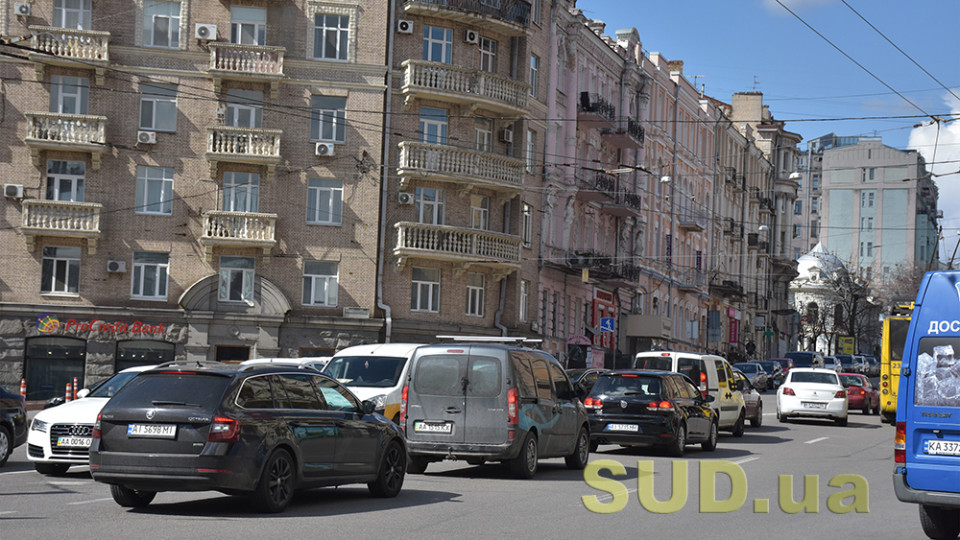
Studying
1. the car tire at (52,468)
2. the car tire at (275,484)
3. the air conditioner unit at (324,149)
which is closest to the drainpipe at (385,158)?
the air conditioner unit at (324,149)

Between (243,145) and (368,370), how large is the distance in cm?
2081

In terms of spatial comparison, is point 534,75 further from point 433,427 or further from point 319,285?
point 433,427

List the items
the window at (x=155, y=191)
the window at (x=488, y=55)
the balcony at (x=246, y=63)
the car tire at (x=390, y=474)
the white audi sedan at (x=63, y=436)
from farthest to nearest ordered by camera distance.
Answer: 1. the window at (x=488, y=55)
2. the window at (x=155, y=191)
3. the balcony at (x=246, y=63)
4. the white audi sedan at (x=63, y=436)
5. the car tire at (x=390, y=474)

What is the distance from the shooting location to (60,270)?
133 feet

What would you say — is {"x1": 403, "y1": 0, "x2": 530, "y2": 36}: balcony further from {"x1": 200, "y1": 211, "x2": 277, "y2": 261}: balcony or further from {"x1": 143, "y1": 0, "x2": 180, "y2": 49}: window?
{"x1": 200, "y1": 211, "x2": 277, "y2": 261}: balcony

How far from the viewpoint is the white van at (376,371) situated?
2122 cm

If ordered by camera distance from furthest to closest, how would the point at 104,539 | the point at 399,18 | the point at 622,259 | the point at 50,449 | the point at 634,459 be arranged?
the point at 622,259 → the point at 399,18 → the point at 634,459 → the point at 50,449 → the point at 104,539

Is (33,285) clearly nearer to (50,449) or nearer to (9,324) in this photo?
(9,324)

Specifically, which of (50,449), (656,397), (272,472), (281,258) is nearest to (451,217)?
(281,258)

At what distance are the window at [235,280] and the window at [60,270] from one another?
4.49m

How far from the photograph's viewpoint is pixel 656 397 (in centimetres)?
2273

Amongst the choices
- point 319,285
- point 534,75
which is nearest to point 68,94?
point 319,285

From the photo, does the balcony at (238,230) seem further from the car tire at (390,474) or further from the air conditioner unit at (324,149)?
the car tire at (390,474)

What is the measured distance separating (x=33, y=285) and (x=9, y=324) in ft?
4.63
